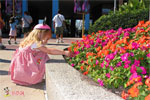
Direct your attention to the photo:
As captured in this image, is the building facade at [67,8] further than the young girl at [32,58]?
Yes

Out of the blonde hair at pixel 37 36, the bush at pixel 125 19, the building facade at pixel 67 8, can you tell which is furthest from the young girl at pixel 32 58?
the building facade at pixel 67 8

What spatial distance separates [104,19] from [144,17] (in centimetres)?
105

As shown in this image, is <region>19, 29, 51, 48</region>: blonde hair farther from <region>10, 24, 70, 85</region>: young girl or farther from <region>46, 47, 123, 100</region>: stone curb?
<region>46, 47, 123, 100</region>: stone curb

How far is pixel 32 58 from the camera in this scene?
2920mm

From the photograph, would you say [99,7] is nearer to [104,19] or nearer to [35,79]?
[104,19]

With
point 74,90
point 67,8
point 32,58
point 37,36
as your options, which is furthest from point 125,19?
point 67,8

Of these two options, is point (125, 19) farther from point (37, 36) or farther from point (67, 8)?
point (67, 8)

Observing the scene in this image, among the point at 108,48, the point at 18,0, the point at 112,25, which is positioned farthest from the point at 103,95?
the point at 18,0

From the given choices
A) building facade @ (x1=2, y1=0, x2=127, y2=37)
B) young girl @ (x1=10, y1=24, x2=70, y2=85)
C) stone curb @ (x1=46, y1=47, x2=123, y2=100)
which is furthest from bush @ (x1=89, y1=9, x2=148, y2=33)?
building facade @ (x1=2, y1=0, x2=127, y2=37)

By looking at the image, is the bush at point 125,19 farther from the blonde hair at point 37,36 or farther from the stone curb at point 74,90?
the stone curb at point 74,90

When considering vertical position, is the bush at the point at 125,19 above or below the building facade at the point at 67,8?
below

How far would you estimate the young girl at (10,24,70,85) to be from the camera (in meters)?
2.87

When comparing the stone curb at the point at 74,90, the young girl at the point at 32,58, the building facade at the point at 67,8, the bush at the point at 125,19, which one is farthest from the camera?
the building facade at the point at 67,8

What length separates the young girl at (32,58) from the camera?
2871mm
